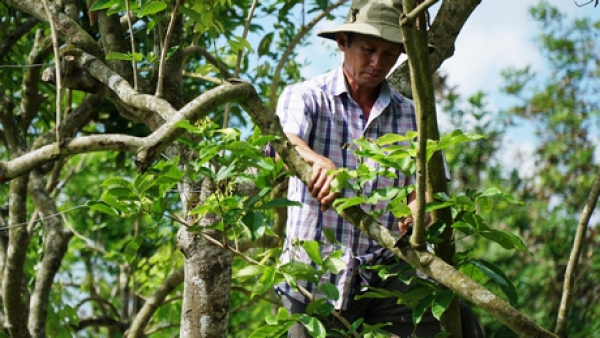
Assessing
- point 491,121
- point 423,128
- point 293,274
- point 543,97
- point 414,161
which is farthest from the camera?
point 543,97

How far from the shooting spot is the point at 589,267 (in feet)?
28.3

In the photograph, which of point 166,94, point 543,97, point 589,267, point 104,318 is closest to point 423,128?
point 166,94

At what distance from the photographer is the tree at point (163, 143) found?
2.33 m

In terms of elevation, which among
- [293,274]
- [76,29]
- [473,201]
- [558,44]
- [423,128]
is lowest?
[293,274]

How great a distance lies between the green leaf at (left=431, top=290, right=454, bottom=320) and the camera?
2.34m

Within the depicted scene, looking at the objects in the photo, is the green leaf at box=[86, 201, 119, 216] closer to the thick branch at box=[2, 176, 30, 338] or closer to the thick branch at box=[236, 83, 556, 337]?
the thick branch at box=[236, 83, 556, 337]

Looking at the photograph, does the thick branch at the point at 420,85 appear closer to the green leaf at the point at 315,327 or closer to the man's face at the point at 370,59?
the green leaf at the point at 315,327

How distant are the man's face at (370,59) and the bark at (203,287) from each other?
28.8 inches

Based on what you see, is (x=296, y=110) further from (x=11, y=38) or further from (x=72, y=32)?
(x=11, y=38)

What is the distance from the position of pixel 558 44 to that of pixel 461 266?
29.8 feet

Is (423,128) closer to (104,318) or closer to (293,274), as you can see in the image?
(293,274)

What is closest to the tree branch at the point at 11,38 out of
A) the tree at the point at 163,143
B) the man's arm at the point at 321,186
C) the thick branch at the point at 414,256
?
the tree at the point at 163,143

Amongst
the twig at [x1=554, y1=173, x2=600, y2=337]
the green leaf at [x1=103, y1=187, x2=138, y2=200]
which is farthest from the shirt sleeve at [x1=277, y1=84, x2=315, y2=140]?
the twig at [x1=554, y1=173, x2=600, y2=337]

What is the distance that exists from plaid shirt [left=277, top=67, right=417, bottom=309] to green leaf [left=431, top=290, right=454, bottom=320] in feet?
2.34
